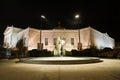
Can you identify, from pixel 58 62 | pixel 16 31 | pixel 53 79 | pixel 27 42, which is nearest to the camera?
pixel 53 79

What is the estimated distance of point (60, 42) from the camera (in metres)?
17.7

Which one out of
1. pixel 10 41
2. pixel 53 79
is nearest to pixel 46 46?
pixel 10 41

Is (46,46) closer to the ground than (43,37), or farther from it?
closer to the ground

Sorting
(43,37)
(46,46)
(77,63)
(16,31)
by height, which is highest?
(16,31)

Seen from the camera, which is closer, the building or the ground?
the ground

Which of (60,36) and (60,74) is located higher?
(60,36)

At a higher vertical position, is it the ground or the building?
the building

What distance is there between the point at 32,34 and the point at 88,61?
66.4 ft

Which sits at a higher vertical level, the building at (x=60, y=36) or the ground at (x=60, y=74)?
the building at (x=60, y=36)

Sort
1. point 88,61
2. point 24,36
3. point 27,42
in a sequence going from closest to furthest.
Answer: point 88,61 < point 27,42 < point 24,36

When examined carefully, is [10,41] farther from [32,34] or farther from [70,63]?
[70,63]

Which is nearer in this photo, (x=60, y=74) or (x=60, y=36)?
(x=60, y=74)

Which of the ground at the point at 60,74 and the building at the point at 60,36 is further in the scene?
the building at the point at 60,36

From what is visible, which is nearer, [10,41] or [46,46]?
[46,46]
